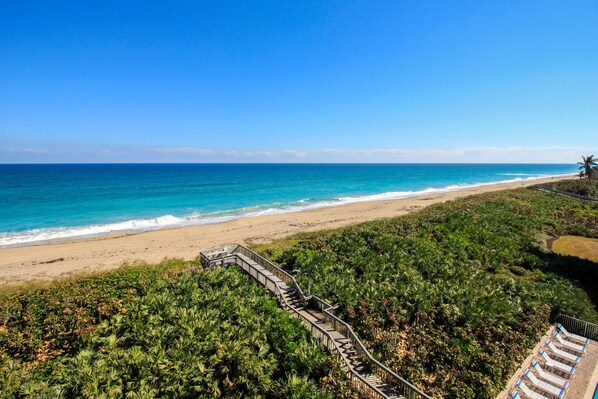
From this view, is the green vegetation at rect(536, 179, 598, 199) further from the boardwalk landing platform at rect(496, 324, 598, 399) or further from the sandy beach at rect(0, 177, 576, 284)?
the boardwalk landing platform at rect(496, 324, 598, 399)

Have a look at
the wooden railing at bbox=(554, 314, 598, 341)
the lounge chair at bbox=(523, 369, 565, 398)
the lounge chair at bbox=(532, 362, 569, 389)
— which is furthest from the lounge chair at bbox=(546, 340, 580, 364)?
the wooden railing at bbox=(554, 314, 598, 341)

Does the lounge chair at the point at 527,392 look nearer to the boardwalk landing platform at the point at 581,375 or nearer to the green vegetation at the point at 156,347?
the boardwalk landing platform at the point at 581,375

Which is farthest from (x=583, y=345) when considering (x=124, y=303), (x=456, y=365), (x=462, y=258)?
(x=124, y=303)

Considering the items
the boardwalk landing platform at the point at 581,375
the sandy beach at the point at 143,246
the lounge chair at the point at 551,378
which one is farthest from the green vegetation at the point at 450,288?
the sandy beach at the point at 143,246

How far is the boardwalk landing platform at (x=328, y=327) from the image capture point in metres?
10.6

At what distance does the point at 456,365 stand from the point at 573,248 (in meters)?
24.5

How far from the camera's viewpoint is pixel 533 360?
1323cm

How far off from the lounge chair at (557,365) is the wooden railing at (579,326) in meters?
3.78

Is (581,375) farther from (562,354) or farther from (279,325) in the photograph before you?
(279,325)

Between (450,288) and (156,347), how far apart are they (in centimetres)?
1629

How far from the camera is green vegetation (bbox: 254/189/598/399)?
12.5 m

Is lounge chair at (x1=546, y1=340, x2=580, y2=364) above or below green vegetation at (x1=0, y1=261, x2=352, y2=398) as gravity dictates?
below

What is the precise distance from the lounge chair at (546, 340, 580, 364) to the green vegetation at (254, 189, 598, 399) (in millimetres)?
607

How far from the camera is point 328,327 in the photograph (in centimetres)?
1438
